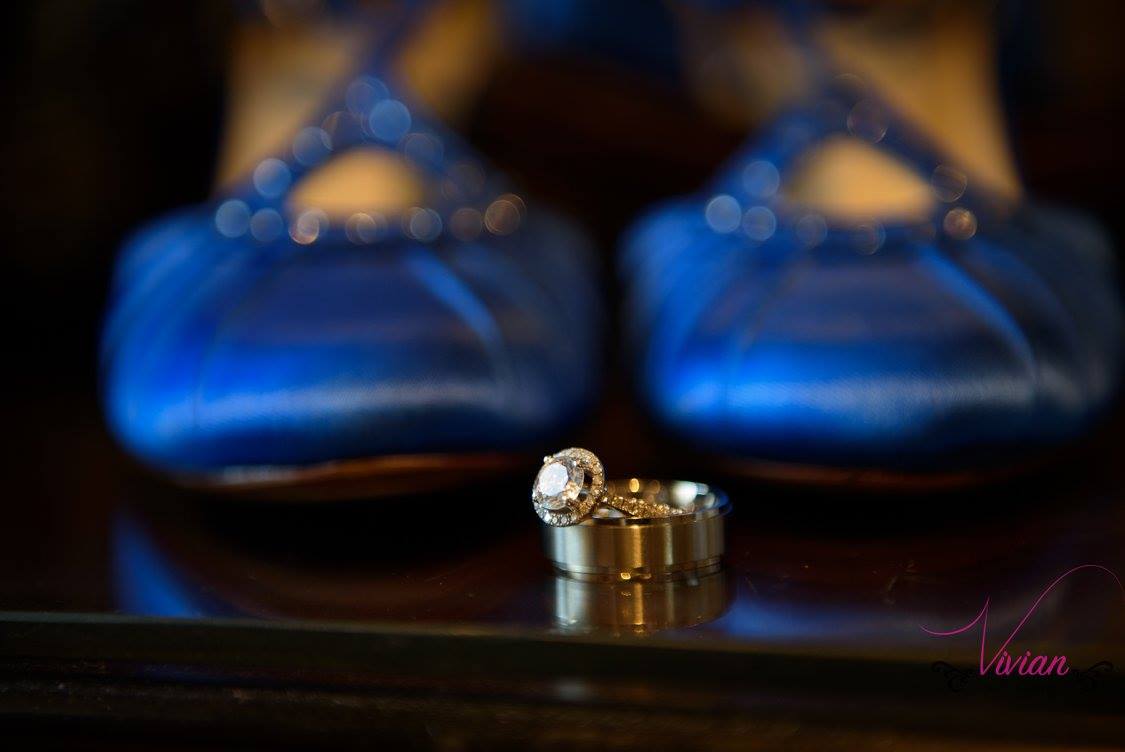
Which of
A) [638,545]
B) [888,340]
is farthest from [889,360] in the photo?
[638,545]

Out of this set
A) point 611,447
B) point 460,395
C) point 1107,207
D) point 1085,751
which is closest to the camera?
point 1085,751

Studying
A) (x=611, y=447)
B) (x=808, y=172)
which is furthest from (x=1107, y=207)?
(x=611, y=447)

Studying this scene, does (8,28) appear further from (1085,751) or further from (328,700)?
(1085,751)
